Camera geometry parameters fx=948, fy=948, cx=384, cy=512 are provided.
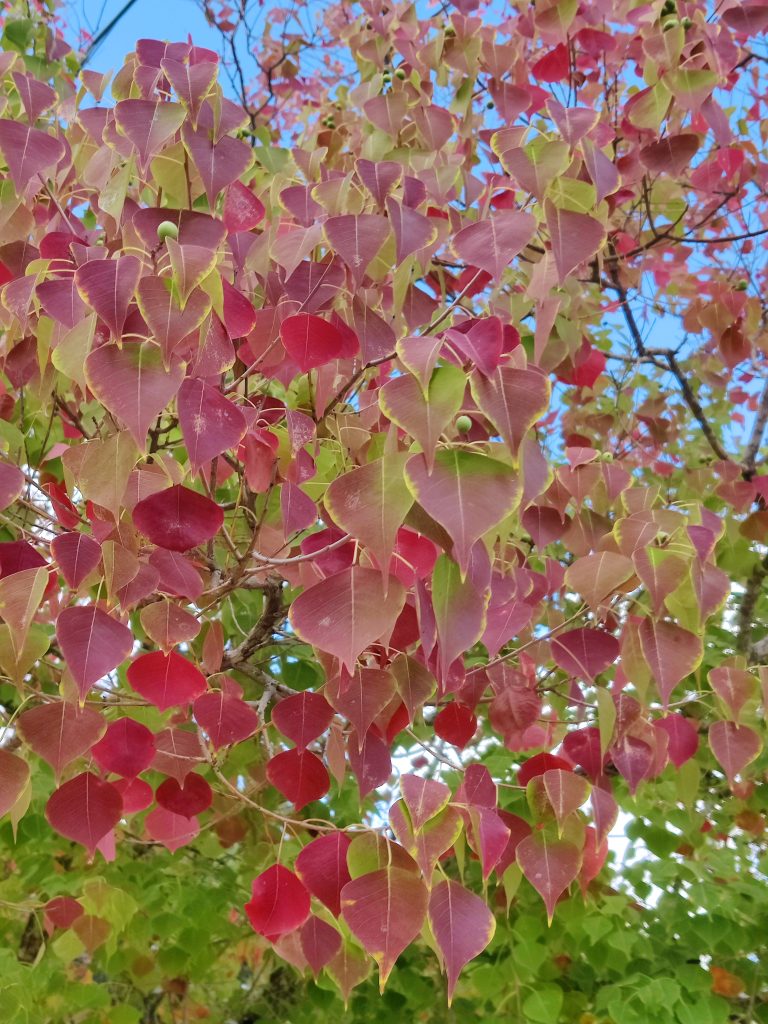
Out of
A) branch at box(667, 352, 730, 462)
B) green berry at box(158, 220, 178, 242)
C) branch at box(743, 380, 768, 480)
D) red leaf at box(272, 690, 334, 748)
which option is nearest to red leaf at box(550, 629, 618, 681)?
red leaf at box(272, 690, 334, 748)

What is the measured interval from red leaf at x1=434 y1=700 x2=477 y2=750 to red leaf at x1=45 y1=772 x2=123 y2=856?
1.74ft

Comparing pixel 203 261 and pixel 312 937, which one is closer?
pixel 203 261

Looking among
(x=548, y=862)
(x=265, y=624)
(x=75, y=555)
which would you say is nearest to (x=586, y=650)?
(x=548, y=862)

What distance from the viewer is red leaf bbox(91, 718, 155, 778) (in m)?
1.38

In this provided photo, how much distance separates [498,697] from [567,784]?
391mm

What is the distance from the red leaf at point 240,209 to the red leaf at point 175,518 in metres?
0.57

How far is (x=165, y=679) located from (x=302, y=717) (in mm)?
198

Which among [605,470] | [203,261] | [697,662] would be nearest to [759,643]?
[605,470]

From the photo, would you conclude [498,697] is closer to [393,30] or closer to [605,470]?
[605,470]

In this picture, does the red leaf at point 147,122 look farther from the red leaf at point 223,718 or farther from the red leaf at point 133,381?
the red leaf at point 223,718

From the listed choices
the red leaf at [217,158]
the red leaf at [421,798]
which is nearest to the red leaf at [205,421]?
the red leaf at [217,158]

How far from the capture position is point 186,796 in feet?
5.10

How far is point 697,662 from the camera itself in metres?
1.29

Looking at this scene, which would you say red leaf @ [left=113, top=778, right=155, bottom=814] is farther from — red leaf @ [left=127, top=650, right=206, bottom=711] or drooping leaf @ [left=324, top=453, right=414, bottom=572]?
drooping leaf @ [left=324, top=453, right=414, bottom=572]
